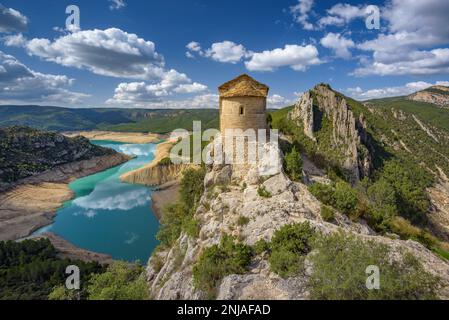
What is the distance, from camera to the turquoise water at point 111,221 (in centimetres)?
4291

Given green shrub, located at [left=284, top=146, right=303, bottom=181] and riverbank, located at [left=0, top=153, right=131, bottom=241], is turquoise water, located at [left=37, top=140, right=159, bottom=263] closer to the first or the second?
riverbank, located at [left=0, top=153, right=131, bottom=241]

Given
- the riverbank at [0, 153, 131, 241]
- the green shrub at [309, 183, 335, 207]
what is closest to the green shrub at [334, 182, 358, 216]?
the green shrub at [309, 183, 335, 207]

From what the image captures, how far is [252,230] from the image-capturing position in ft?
46.7

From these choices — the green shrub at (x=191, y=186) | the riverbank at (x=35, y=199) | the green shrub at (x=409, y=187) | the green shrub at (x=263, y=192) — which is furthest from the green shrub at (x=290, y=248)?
the riverbank at (x=35, y=199)

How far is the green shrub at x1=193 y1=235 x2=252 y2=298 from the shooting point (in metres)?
11.3

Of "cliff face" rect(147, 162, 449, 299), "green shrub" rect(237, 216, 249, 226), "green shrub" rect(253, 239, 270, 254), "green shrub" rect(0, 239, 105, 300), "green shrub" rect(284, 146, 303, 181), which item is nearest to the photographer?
"cliff face" rect(147, 162, 449, 299)

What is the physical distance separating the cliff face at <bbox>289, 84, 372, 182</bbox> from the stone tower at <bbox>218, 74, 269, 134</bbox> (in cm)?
3456

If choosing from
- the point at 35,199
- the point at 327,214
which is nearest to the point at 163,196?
the point at 35,199

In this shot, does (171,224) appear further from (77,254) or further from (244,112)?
(77,254)

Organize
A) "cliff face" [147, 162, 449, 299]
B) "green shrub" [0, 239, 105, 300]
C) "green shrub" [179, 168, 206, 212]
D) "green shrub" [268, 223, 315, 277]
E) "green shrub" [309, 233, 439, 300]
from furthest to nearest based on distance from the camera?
"green shrub" [179, 168, 206, 212] < "green shrub" [0, 239, 105, 300] < "green shrub" [268, 223, 315, 277] < "cliff face" [147, 162, 449, 299] < "green shrub" [309, 233, 439, 300]

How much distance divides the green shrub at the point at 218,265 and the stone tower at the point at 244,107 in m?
9.98

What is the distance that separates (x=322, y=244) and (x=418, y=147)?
8987 centimetres

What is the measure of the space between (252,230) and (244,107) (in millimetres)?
9494

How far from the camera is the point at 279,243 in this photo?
12078 mm
